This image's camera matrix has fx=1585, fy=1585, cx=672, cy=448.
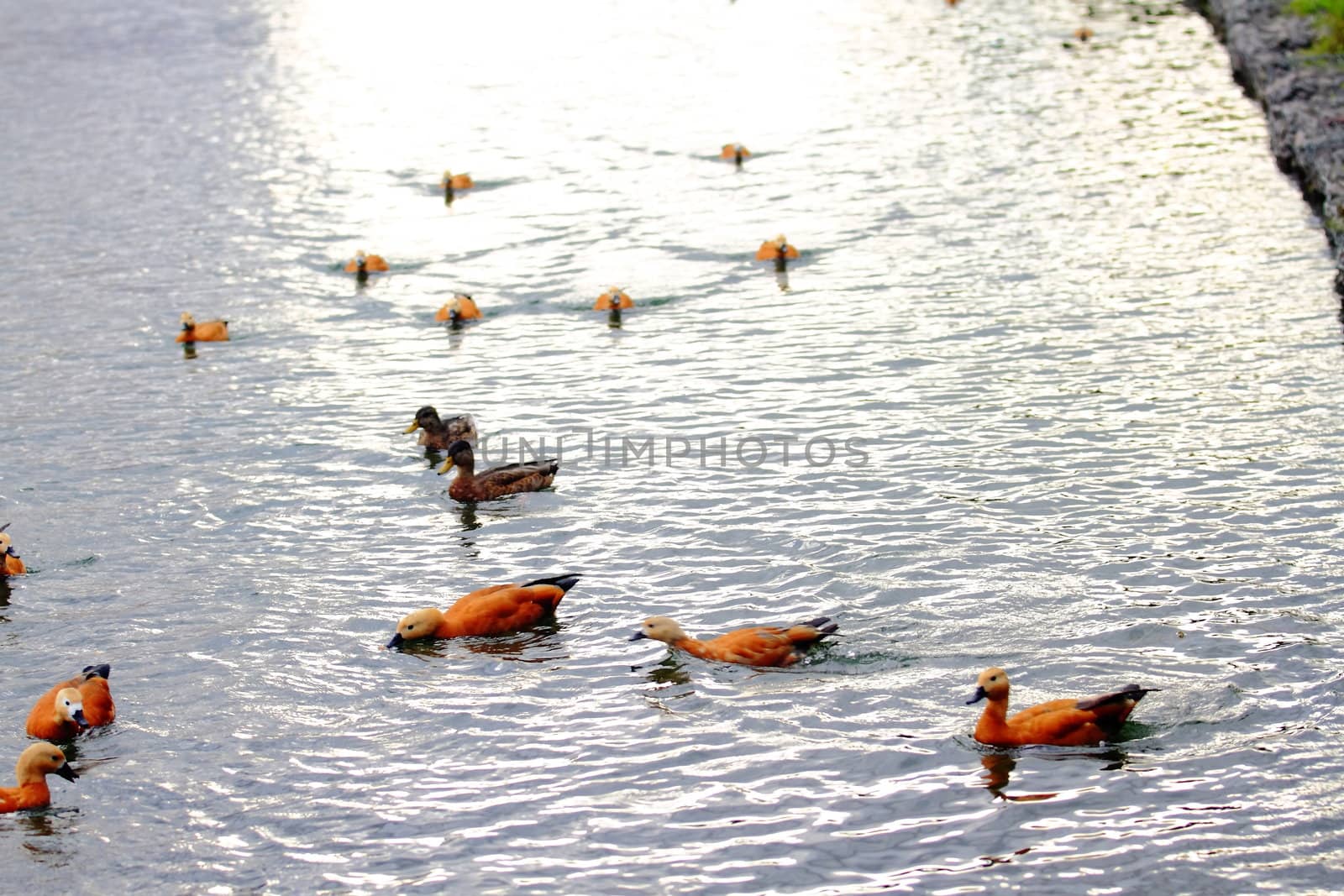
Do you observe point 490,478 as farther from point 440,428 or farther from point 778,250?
point 778,250

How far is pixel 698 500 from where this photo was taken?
16469 mm

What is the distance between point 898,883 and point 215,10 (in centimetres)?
5275

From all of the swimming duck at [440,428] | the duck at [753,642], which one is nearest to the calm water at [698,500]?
the duck at [753,642]

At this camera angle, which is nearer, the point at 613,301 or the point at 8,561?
the point at 8,561

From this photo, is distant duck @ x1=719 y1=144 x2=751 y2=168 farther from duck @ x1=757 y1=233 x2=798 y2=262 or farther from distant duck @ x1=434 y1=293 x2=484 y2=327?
distant duck @ x1=434 y1=293 x2=484 y2=327

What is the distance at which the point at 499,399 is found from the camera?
19.8m

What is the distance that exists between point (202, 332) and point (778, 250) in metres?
8.58

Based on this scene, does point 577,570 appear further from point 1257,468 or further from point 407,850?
point 1257,468

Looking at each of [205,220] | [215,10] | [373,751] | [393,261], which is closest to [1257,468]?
[373,751]

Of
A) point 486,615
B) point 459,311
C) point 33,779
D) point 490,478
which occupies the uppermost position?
point 459,311

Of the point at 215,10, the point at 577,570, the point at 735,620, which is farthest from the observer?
the point at 215,10

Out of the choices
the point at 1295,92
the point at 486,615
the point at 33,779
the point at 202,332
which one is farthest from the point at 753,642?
the point at 1295,92

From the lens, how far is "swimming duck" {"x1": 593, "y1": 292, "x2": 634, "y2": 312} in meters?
22.6

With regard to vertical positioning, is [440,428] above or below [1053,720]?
above
